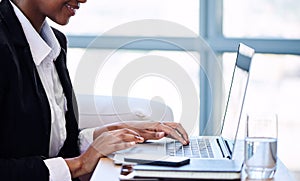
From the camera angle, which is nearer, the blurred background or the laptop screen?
the laptop screen

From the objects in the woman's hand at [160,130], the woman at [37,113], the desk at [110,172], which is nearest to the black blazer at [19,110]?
the woman at [37,113]

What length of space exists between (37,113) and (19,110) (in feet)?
0.18

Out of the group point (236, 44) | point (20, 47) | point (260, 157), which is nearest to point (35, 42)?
point (20, 47)

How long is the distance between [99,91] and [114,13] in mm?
944

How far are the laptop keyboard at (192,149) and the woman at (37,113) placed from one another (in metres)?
0.03

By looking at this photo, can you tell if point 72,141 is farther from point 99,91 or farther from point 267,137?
point 267,137

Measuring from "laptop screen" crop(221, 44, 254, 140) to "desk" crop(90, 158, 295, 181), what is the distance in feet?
0.46

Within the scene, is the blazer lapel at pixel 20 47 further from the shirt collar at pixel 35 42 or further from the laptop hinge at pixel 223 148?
the laptop hinge at pixel 223 148

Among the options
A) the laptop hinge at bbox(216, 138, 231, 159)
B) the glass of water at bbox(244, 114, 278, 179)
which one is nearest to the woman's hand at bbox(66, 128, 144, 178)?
the laptop hinge at bbox(216, 138, 231, 159)

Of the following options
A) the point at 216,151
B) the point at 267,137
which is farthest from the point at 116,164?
the point at 267,137

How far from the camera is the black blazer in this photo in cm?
145

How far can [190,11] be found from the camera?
3072 mm

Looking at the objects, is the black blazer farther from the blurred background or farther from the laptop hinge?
the blurred background

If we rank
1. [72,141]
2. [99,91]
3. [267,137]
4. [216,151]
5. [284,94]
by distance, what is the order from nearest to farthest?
[267,137], [216,151], [72,141], [99,91], [284,94]
